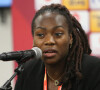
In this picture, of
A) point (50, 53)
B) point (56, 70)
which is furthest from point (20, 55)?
point (56, 70)

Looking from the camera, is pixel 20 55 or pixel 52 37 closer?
pixel 20 55

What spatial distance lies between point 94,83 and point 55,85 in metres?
0.26

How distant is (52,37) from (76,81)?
0.29 metres

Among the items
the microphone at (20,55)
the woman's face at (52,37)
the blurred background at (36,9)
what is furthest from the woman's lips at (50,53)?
the blurred background at (36,9)

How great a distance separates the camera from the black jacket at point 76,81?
1.33 m

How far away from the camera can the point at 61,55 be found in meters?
1.32

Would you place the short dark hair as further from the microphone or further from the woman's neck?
the microphone

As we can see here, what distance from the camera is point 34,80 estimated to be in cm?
152

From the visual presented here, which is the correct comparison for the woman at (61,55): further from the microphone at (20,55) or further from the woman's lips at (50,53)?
the microphone at (20,55)

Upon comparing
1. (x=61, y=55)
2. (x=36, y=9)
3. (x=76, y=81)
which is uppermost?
(x=36, y=9)

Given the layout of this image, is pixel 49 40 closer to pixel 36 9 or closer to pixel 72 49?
pixel 72 49

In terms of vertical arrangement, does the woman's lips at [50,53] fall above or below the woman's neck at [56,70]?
above

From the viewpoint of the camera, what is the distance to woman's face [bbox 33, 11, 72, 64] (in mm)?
1279

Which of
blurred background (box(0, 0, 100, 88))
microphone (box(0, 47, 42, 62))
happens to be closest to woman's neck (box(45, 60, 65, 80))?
microphone (box(0, 47, 42, 62))
